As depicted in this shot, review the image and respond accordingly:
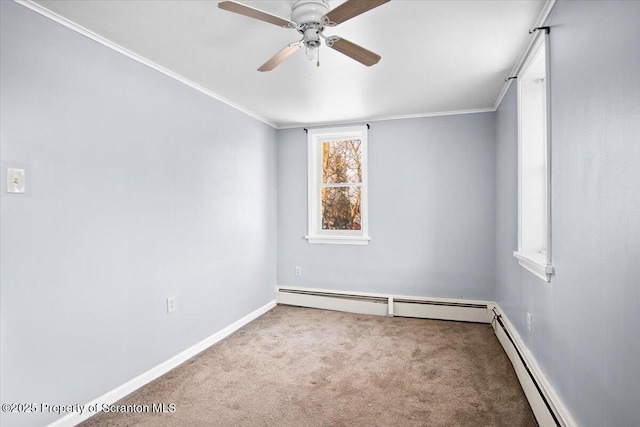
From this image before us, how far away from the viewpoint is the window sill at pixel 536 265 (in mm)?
1969

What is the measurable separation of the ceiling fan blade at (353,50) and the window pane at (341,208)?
253 centimetres

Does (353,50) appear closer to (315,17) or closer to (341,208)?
(315,17)

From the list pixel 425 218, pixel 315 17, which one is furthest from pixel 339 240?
pixel 315 17

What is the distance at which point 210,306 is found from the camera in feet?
10.9

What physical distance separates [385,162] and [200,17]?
2.77 m

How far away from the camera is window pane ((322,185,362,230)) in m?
4.55

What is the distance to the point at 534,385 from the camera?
216cm

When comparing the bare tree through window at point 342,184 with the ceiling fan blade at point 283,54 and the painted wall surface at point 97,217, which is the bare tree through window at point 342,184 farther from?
the ceiling fan blade at point 283,54

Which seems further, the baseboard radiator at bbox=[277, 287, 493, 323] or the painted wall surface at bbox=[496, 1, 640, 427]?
the baseboard radiator at bbox=[277, 287, 493, 323]

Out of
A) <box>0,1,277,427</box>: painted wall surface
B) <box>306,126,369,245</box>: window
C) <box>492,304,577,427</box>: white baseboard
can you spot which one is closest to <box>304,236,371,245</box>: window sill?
<box>306,126,369,245</box>: window

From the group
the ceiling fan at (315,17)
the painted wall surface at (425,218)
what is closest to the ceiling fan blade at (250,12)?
the ceiling fan at (315,17)

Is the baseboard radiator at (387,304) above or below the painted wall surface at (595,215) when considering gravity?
below

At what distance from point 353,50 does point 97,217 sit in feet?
6.11

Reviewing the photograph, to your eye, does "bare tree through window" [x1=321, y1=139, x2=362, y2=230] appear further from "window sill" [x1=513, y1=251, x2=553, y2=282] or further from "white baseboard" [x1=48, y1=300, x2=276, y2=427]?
"window sill" [x1=513, y1=251, x2=553, y2=282]
